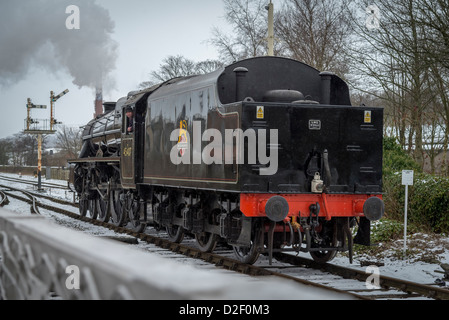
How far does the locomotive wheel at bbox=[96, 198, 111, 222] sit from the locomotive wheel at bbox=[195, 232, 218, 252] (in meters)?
6.32

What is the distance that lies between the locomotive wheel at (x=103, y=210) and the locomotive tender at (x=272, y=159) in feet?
19.5

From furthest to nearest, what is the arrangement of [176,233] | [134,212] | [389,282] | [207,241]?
1. [134,212]
2. [176,233]
3. [207,241]
4. [389,282]

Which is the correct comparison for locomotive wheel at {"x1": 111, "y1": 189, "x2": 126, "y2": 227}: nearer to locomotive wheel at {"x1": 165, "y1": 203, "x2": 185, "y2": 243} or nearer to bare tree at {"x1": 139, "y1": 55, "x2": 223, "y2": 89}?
locomotive wheel at {"x1": 165, "y1": 203, "x2": 185, "y2": 243}

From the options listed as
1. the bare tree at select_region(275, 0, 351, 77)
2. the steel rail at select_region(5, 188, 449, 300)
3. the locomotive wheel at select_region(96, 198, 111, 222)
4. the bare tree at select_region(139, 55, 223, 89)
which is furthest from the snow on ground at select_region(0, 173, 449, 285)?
the bare tree at select_region(139, 55, 223, 89)

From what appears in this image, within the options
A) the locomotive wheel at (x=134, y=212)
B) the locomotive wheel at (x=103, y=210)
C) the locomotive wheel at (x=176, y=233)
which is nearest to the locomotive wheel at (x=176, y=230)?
the locomotive wheel at (x=176, y=233)

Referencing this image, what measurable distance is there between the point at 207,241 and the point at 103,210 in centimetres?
748

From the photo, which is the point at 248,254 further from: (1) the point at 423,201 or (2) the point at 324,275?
(1) the point at 423,201

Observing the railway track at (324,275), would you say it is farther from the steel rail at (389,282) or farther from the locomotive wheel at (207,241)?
the locomotive wheel at (207,241)

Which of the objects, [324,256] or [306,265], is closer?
[306,265]

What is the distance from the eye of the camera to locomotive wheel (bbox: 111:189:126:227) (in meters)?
15.6

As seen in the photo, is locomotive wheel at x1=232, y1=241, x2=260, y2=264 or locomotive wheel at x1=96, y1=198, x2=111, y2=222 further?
locomotive wheel at x1=96, y1=198, x2=111, y2=222

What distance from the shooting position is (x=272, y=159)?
895 cm

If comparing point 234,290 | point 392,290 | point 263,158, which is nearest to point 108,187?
point 263,158

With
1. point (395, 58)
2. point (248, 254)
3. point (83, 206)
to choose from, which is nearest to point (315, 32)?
point (395, 58)
